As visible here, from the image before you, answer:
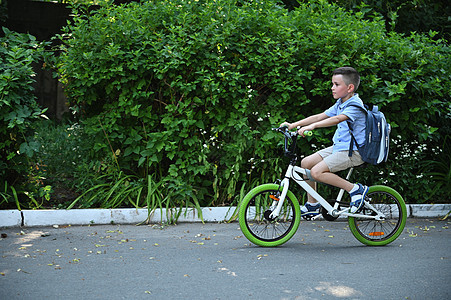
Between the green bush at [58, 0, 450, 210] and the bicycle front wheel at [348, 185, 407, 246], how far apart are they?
54.9 inches

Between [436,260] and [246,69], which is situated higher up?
[246,69]

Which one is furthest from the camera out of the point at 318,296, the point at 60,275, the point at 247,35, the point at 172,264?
the point at 247,35

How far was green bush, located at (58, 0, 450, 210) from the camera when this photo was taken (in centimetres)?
644

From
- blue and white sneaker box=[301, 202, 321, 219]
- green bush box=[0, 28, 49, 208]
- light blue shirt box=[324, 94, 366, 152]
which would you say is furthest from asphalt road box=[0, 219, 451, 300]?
light blue shirt box=[324, 94, 366, 152]

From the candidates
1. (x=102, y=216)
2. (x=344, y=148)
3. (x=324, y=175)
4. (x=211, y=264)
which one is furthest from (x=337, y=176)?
(x=102, y=216)

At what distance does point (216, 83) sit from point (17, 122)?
232cm

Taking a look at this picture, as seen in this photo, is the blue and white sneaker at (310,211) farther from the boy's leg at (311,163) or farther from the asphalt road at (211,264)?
the asphalt road at (211,264)

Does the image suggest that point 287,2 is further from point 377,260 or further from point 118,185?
point 377,260

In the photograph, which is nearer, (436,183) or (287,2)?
(436,183)

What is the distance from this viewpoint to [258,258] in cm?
485

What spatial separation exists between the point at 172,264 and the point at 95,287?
848 millimetres

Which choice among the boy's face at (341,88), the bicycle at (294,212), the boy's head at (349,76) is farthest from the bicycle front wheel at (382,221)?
the boy's head at (349,76)

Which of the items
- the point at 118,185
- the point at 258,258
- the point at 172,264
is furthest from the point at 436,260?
the point at 118,185

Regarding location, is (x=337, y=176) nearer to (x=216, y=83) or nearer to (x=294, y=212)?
(x=294, y=212)
